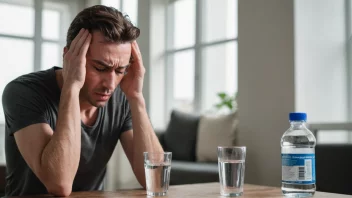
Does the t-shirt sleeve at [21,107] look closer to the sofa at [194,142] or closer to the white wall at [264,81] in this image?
the sofa at [194,142]

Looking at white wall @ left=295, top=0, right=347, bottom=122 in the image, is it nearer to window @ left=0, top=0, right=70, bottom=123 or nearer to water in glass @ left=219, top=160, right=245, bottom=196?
water in glass @ left=219, top=160, right=245, bottom=196

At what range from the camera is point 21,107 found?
1.48 m

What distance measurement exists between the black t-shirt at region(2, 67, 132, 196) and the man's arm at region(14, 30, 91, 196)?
0.06 meters

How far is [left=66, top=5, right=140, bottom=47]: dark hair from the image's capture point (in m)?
1.56

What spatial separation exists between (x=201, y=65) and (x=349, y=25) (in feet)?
6.05

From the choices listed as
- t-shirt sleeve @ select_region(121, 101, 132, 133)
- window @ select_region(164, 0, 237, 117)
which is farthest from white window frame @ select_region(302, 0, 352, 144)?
t-shirt sleeve @ select_region(121, 101, 132, 133)

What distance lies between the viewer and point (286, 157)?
1129mm

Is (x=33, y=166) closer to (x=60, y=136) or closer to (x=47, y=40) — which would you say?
(x=60, y=136)

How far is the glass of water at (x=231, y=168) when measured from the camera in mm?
1146

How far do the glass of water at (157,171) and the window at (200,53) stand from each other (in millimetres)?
3391

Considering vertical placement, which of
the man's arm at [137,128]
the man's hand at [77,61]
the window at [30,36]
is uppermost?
the window at [30,36]

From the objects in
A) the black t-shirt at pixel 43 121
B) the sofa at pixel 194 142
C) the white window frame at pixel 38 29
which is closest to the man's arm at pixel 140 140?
the black t-shirt at pixel 43 121

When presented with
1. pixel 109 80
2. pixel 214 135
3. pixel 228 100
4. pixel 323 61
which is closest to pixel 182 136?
pixel 214 135


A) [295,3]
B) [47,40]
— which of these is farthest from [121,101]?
[47,40]
